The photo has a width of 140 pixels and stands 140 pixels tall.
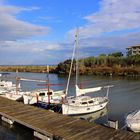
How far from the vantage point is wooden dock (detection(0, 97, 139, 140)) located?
1559cm

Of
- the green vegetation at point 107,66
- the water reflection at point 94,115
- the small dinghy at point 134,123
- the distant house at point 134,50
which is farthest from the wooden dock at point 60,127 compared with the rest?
the distant house at point 134,50

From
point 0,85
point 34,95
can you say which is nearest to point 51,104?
point 34,95

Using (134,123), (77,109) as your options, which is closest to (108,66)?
(77,109)

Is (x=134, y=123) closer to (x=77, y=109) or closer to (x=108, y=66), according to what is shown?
(x=77, y=109)

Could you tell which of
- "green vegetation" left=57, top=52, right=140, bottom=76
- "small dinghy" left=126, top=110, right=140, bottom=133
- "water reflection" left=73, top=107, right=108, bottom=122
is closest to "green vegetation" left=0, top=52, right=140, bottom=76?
"green vegetation" left=57, top=52, right=140, bottom=76

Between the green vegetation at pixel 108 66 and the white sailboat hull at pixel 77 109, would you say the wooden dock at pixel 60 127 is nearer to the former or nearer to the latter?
the white sailboat hull at pixel 77 109

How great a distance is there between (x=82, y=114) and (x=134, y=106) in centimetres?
968

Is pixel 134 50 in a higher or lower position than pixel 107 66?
higher

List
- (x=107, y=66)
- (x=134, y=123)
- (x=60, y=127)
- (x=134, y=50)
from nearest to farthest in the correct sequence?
(x=60, y=127), (x=134, y=123), (x=107, y=66), (x=134, y=50)

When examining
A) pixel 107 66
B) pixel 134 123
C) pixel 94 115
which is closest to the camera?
pixel 134 123

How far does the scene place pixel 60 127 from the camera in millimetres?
Result: 17375

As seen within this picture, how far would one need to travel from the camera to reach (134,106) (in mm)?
34250

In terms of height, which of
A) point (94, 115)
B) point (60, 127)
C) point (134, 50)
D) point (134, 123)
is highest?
point (134, 50)

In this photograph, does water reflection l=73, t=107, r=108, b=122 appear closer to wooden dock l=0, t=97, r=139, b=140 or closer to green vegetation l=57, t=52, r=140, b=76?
wooden dock l=0, t=97, r=139, b=140
